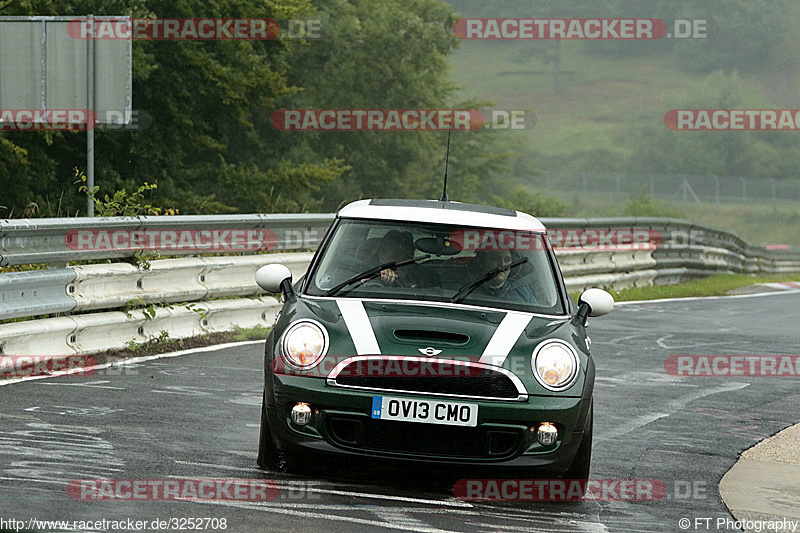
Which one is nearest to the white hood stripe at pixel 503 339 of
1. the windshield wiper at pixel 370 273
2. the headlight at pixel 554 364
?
the headlight at pixel 554 364

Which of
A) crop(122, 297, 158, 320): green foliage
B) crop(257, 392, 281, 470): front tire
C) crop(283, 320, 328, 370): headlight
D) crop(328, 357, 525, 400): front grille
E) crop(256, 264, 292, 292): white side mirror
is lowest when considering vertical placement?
crop(122, 297, 158, 320): green foliage

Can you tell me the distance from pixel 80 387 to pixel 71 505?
365 centimetres

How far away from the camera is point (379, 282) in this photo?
24.0 feet

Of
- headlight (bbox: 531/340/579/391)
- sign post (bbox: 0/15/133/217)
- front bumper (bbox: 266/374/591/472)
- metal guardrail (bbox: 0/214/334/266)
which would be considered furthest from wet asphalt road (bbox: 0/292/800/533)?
sign post (bbox: 0/15/133/217)

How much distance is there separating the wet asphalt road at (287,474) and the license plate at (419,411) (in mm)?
404

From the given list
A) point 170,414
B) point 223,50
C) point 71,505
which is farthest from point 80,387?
point 223,50

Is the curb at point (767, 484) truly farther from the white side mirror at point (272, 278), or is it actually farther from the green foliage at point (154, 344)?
the green foliage at point (154, 344)

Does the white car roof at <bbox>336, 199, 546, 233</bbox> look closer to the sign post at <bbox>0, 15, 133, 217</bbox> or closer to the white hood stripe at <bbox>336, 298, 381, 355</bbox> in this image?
the white hood stripe at <bbox>336, 298, 381, 355</bbox>

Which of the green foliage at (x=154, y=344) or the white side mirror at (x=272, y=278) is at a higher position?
the white side mirror at (x=272, y=278)

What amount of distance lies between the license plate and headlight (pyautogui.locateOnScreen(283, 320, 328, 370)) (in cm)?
39

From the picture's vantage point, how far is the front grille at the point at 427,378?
20.8ft

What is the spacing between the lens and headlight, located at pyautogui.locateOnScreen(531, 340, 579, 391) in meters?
6.53

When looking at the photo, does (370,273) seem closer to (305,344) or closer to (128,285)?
(305,344)

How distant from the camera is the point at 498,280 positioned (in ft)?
24.4
